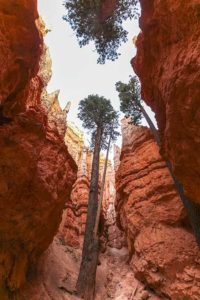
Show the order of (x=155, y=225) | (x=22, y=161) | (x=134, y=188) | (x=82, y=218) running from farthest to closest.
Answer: (x=82, y=218)
(x=134, y=188)
(x=155, y=225)
(x=22, y=161)

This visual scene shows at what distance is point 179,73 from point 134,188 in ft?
34.1

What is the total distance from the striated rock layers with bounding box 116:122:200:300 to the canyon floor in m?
0.71

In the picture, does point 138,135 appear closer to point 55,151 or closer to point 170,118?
point 55,151

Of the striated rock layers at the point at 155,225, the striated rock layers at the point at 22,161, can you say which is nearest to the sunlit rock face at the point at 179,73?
the striated rock layers at the point at 22,161

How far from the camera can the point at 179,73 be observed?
7.79 meters

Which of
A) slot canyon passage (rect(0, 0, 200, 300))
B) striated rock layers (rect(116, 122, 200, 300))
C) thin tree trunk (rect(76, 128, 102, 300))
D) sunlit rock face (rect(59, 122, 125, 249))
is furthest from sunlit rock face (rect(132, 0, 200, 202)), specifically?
sunlit rock face (rect(59, 122, 125, 249))

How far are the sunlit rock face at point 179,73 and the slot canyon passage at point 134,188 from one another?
0.03 metres

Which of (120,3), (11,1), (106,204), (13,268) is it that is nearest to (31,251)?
(13,268)

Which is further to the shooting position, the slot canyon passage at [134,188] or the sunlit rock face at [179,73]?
the slot canyon passage at [134,188]

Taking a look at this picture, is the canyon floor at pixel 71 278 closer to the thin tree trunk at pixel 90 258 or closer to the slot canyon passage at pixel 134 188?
the slot canyon passage at pixel 134 188

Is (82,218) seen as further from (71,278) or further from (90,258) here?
(90,258)

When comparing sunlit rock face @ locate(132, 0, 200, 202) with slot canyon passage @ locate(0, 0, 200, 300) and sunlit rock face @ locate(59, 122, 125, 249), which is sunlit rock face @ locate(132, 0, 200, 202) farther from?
sunlit rock face @ locate(59, 122, 125, 249)

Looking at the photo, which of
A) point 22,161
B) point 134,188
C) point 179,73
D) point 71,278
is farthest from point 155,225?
point 179,73

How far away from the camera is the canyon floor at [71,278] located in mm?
11375
